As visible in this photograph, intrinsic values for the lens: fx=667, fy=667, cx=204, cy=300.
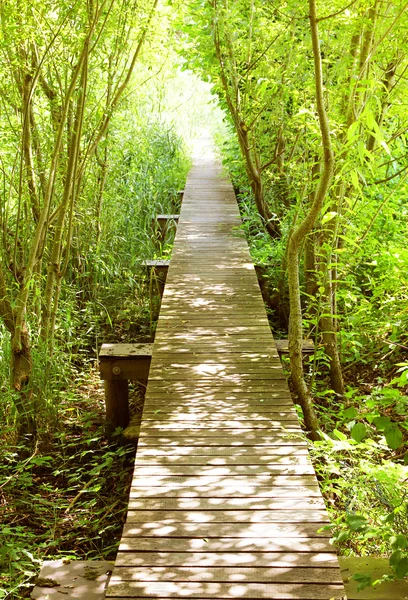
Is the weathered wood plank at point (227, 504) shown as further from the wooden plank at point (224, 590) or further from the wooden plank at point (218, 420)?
the wooden plank at point (218, 420)

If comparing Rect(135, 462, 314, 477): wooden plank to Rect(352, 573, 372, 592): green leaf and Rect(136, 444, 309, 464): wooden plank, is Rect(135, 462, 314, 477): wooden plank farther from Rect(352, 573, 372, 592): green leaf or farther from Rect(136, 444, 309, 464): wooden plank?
Rect(352, 573, 372, 592): green leaf

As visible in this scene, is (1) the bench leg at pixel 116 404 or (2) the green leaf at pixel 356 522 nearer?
(2) the green leaf at pixel 356 522

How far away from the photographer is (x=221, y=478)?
3072mm

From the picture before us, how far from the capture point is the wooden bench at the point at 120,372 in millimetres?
4699

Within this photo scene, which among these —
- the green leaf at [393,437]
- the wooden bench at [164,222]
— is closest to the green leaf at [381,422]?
the green leaf at [393,437]

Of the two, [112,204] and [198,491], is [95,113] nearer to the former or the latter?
[112,204]

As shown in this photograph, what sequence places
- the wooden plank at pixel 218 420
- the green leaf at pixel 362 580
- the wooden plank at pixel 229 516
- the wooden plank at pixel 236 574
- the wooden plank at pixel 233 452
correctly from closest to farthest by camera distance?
the green leaf at pixel 362 580
the wooden plank at pixel 236 574
the wooden plank at pixel 229 516
the wooden plank at pixel 233 452
the wooden plank at pixel 218 420

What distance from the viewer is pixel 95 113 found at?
5750 mm

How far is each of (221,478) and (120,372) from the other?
185cm

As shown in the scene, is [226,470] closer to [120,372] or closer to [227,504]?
[227,504]

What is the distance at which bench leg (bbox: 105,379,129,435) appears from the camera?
489cm

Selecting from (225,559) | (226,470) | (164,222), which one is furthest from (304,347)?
(164,222)

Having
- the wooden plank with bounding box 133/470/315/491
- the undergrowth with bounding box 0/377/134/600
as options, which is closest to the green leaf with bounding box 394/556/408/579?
the wooden plank with bounding box 133/470/315/491

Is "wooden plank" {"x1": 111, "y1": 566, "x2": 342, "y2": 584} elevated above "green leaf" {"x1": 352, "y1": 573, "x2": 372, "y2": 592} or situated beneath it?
situated beneath
